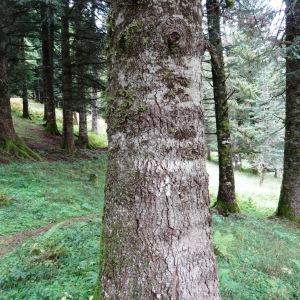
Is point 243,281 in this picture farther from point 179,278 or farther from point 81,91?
point 81,91

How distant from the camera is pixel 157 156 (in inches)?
90.4

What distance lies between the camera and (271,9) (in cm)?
976

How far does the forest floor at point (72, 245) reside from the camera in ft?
12.9

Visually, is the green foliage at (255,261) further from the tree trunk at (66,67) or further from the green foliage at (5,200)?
the tree trunk at (66,67)

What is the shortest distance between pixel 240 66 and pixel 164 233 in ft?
29.5

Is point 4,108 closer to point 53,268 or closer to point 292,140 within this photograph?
point 292,140

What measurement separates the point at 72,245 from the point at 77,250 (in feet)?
0.93

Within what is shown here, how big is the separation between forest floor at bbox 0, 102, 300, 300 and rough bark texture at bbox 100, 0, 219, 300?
4.55 feet

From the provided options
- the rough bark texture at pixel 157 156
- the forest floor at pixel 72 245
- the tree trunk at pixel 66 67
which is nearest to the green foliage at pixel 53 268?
the forest floor at pixel 72 245

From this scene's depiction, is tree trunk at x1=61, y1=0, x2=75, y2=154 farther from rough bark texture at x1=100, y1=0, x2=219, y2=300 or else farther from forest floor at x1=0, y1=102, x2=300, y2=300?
rough bark texture at x1=100, y1=0, x2=219, y2=300

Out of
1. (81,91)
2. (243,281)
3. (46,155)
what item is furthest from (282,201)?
(81,91)

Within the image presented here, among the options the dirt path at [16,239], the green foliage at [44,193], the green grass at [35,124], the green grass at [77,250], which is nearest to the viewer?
the green grass at [77,250]

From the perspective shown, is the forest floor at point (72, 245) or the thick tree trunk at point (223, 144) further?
the thick tree trunk at point (223, 144)

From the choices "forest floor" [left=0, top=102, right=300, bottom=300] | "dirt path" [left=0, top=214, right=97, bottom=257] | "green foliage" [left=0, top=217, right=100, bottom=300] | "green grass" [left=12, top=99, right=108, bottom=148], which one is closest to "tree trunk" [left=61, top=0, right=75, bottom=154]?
"green grass" [left=12, top=99, right=108, bottom=148]
